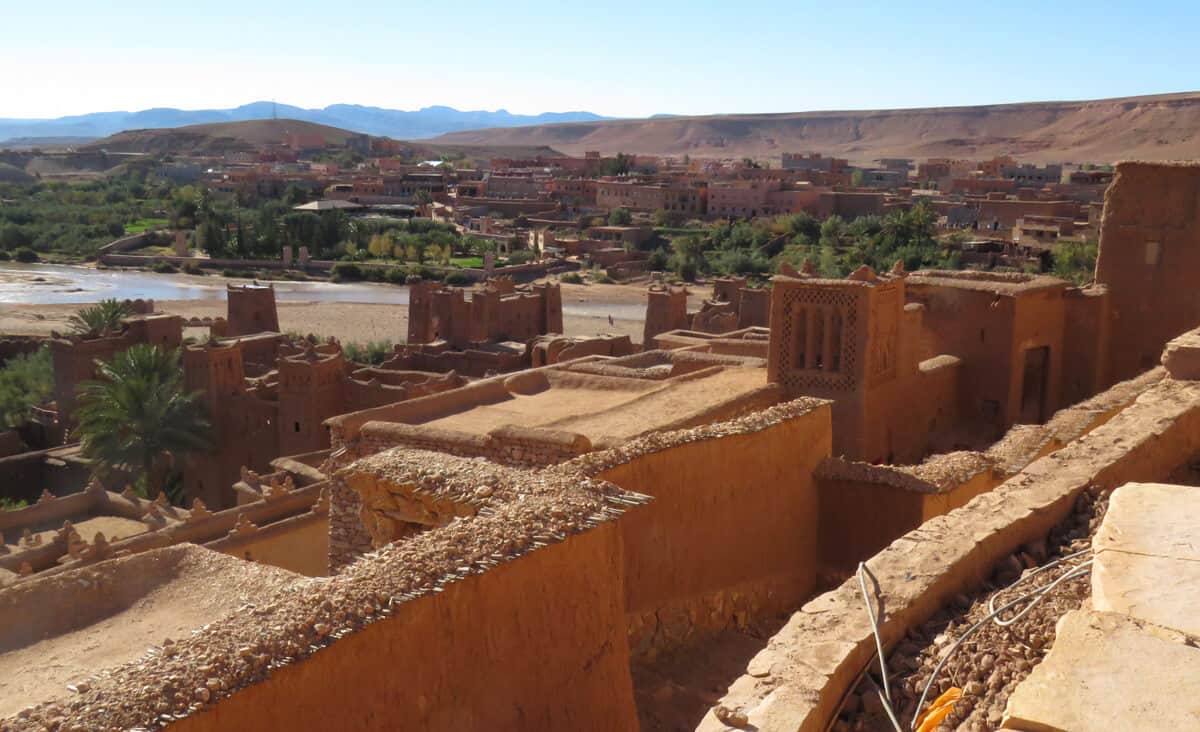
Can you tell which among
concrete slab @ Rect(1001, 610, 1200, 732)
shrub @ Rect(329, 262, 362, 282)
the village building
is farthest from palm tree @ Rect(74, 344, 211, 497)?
shrub @ Rect(329, 262, 362, 282)

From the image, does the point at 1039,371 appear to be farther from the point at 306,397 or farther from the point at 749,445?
the point at 306,397

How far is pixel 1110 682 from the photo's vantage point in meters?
2.77

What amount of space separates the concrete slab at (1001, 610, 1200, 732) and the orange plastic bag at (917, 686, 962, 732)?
35 centimetres

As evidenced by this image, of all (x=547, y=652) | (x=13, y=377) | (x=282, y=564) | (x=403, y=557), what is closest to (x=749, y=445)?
(x=547, y=652)

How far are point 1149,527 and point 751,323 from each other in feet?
65.9

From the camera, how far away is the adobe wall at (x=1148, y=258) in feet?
41.3

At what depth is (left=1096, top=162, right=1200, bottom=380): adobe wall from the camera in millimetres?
12586

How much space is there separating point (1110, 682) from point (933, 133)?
5569 inches

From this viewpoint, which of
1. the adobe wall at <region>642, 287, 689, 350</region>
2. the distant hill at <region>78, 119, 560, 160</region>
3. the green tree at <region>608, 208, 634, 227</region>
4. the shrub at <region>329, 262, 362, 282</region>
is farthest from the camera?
the distant hill at <region>78, 119, 560, 160</region>

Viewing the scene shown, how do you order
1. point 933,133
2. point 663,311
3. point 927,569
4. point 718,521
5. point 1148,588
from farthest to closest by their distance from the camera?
point 933,133, point 663,311, point 718,521, point 927,569, point 1148,588

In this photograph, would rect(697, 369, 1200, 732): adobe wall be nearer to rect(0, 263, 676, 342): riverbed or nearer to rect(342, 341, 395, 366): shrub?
rect(342, 341, 395, 366): shrub

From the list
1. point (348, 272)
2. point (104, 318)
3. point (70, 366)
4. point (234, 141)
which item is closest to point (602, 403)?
point (70, 366)

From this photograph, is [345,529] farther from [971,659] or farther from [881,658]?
[971,659]

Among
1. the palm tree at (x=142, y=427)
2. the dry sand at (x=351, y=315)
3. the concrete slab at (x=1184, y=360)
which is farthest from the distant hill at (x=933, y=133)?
the concrete slab at (x=1184, y=360)
